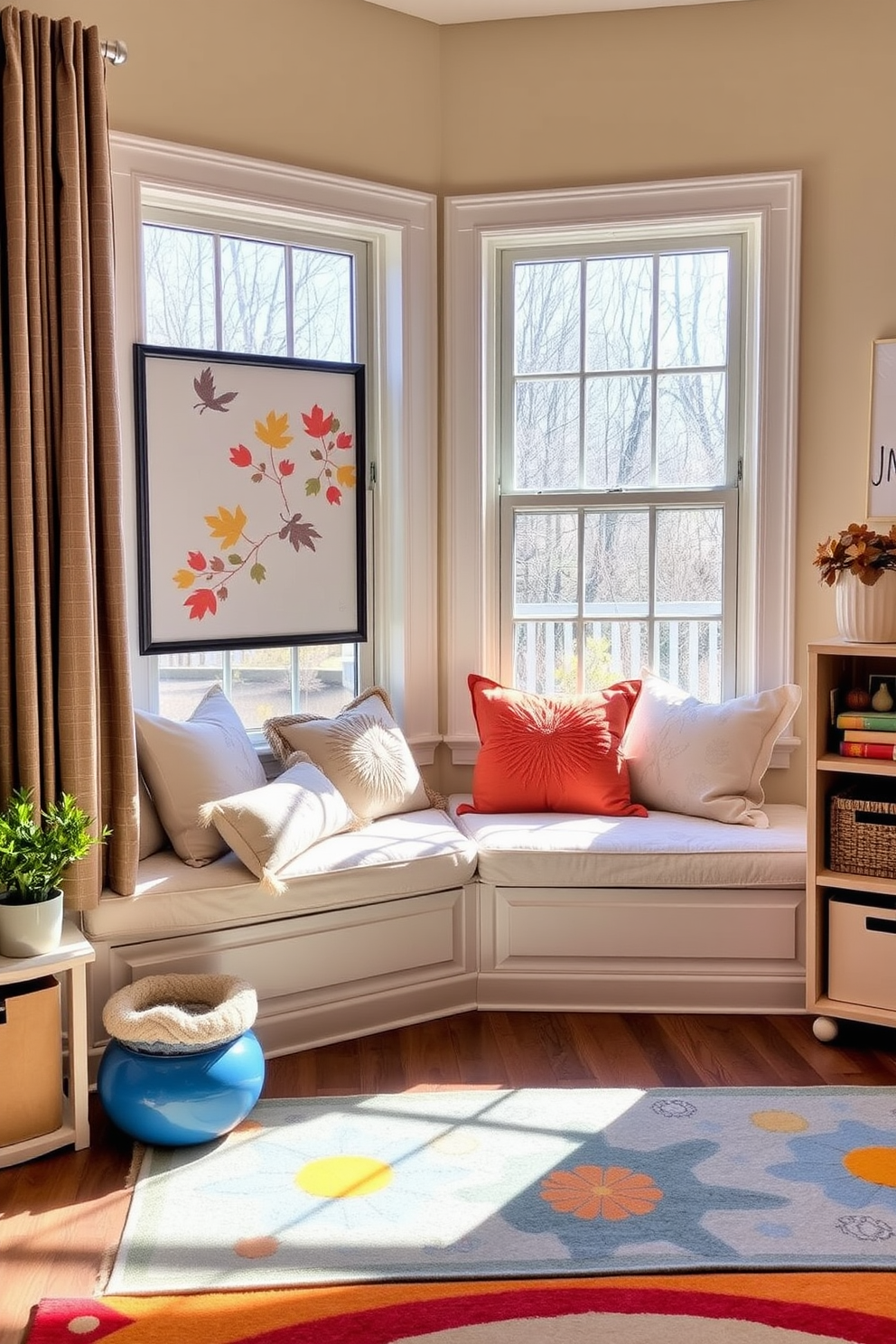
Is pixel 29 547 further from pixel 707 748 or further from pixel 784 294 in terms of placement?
pixel 784 294

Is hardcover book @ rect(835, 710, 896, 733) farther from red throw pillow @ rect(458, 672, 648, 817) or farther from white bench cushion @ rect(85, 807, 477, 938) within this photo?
white bench cushion @ rect(85, 807, 477, 938)

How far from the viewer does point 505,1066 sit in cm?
293

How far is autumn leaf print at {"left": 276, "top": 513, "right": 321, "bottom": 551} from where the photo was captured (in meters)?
3.62

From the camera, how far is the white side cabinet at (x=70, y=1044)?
247 cm

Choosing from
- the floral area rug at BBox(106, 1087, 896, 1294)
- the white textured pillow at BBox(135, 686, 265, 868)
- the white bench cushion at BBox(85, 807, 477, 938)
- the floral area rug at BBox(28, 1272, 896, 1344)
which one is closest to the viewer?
the floral area rug at BBox(28, 1272, 896, 1344)

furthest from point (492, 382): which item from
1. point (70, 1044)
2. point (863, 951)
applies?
point (70, 1044)

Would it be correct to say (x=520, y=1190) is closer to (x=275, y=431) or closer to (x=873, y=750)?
→ (x=873, y=750)

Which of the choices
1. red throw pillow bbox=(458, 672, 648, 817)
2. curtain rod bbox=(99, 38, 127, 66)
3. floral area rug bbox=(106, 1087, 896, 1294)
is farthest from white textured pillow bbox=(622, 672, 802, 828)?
curtain rod bbox=(99, 38, 127, 66)

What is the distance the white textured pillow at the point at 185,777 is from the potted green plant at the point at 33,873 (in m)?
0.40

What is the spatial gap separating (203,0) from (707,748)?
2.61 meters

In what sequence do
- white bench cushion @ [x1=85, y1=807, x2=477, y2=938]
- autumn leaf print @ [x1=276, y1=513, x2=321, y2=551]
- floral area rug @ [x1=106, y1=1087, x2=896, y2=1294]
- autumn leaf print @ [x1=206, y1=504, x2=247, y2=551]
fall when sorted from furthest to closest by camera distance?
autumn leaf print @ [x1=276, y1=513, x2=321, y2=551]
autumn leaf print @ [x1=206, y1=504, x2=247, y2=551]
white bench cushion @ [x1=85, y1=807, x2=477, y2=938]
floral area rug @ [x1=106, y1=1087, x2=896, y2=1294]

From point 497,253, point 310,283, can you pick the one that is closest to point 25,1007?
point 310,283

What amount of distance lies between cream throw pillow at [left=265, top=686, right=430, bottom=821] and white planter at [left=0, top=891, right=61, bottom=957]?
1008 millimetres

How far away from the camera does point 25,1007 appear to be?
8.14 ft
